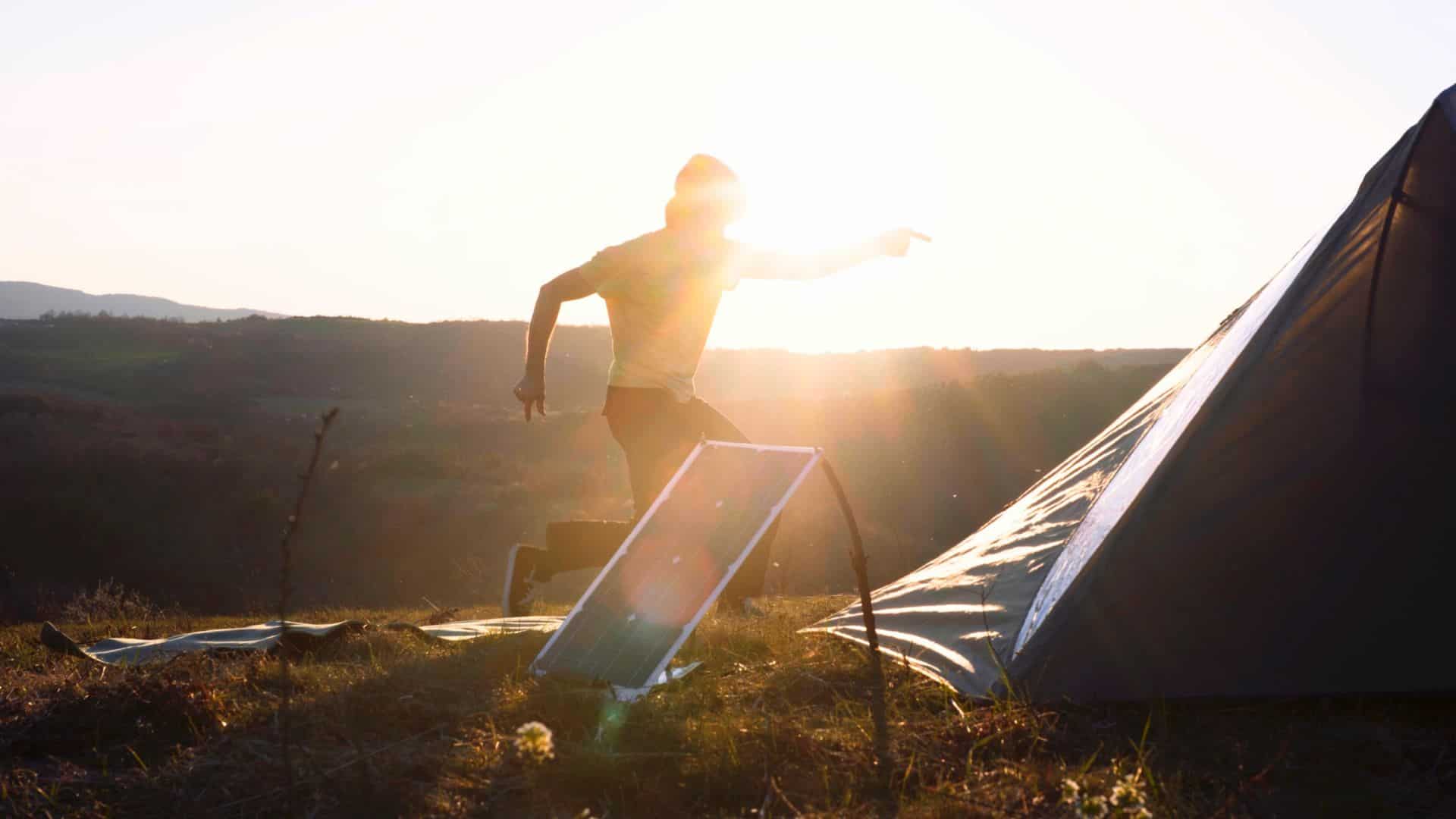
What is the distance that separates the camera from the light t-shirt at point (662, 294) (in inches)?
191

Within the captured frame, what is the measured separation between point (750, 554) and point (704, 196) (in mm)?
1574

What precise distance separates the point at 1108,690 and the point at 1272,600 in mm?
694

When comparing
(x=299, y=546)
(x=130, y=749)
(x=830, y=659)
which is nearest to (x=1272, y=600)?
(x=830, y=659)

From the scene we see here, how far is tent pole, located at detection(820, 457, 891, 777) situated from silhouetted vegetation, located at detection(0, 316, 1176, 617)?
147 inches

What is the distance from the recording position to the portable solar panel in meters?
3.73

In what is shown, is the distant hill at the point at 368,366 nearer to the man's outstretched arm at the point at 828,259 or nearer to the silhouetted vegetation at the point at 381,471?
the silhouetted vegetation at the point at 381,471

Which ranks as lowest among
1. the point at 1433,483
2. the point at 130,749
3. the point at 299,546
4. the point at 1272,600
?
the point at 299,546

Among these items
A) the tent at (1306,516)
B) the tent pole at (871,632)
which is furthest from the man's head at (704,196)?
the tent at (1306,516)

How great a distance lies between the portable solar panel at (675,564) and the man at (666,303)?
34.8 inches

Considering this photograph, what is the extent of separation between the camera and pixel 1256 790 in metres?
2.96

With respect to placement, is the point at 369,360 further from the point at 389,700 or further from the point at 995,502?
the point at 389,700

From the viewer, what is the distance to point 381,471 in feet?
75.7

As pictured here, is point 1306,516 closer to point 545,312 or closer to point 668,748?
point 668,748

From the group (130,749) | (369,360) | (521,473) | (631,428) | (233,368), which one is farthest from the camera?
(369,360)
